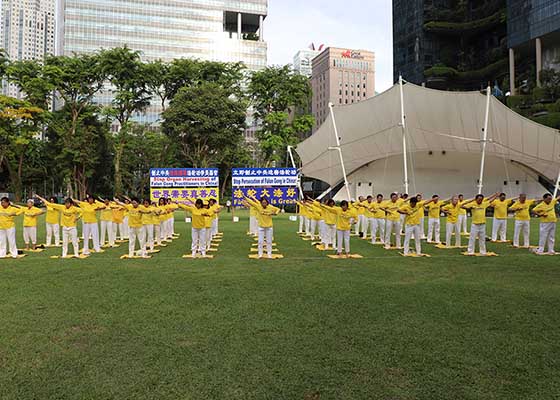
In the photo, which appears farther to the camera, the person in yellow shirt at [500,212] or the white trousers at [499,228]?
the white trousers at [499,228]

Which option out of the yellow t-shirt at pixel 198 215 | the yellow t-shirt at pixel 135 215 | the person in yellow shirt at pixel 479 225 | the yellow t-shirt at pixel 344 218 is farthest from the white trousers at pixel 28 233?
the person in yellow shirt at pixel 479 225

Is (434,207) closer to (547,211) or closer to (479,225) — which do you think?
(479,225)

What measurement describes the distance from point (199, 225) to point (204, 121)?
76.7 ft

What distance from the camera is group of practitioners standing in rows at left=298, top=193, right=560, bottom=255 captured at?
41.2 ft

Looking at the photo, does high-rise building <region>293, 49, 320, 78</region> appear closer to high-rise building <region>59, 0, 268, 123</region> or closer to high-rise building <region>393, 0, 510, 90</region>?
high-rise building <region>59, 0, 268, 123</region>

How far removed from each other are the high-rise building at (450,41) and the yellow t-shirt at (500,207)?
5223 centimetres

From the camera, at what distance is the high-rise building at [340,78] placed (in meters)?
120

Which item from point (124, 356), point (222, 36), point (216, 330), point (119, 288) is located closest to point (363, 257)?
point (119, 288)

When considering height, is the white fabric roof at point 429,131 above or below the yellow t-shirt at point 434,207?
above

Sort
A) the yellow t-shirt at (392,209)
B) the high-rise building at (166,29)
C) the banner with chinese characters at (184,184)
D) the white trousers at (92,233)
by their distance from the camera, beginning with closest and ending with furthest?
the white trousers at (92,233)
the yellow t-shirt at (392,209)
the banner with chinese characters at (184,184)
the high-rise building at (166,29)

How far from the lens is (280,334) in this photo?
5492mm

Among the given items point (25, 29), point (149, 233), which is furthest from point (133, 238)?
point (25, 29)

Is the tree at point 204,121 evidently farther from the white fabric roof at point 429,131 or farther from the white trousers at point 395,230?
the white trousers at point 395,230

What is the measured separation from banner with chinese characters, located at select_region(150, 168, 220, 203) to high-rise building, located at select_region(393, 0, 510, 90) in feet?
161
